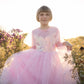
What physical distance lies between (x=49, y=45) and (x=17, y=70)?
0.96 m

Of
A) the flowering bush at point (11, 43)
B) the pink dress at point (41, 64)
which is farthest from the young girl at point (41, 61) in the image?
the flowering bush at point (11, 43)

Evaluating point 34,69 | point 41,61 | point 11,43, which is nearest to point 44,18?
point 41,61

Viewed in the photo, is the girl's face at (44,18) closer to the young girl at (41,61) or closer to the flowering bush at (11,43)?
the young girl at (41,61)

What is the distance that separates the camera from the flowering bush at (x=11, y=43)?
3.97 metres

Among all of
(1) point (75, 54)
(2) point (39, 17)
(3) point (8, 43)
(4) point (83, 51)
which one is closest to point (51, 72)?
(1) point (75, 54)

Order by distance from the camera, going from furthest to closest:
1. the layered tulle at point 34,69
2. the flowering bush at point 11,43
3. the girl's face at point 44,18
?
the flowering bush at point 11,43, the girl's face at point 44,18, the layered tulle at point 34,69

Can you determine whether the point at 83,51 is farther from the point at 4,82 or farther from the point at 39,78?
the point at 4,82

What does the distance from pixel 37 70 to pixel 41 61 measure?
0.23 meters

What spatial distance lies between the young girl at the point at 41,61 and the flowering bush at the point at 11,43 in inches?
24.4

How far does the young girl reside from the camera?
111 inches

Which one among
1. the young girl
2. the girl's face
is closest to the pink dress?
the young girl

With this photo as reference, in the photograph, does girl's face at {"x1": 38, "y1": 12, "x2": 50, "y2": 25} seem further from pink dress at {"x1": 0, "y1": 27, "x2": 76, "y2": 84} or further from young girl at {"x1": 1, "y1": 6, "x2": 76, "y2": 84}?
pink dress at {"x1": 0, "y1": 27, "x2": 76, "y2": 84}

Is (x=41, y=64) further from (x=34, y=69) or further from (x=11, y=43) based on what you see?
(x=11, y=43)

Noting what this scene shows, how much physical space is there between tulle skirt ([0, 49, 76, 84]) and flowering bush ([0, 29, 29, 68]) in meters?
0.83
